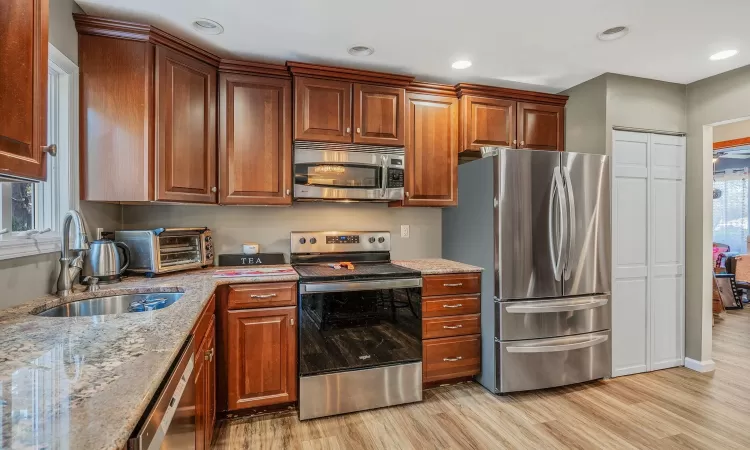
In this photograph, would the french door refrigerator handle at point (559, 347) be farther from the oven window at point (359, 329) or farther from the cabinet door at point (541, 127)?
the cabinet door at point (541, 127)

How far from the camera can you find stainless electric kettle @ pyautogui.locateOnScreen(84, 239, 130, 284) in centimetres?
189

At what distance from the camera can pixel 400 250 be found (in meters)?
3.22

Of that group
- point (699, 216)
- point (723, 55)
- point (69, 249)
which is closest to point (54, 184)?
point (69, 249)

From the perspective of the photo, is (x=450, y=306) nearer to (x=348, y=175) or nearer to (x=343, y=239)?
(x=343, y=239)

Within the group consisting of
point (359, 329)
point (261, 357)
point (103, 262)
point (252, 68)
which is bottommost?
point (261, 357)

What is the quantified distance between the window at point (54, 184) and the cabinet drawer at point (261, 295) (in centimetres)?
88

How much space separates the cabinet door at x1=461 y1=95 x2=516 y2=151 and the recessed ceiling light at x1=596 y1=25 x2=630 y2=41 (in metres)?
0.86

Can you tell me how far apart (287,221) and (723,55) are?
3.32m

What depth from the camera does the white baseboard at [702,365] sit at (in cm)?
300

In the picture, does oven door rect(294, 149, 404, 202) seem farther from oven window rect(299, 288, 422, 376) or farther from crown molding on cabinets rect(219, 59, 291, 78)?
oven window rect(299, 288, 422, 376)

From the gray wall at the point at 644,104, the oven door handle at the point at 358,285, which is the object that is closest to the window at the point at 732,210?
the gray wall at the point at 644,104

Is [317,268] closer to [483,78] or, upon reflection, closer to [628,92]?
[483,78]

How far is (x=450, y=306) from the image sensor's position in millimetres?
2639

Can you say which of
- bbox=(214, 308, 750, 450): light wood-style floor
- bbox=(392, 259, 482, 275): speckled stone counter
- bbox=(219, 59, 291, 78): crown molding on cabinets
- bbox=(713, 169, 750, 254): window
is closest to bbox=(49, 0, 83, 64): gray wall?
bbox=(219, 59, 291, 78): crown molding on cabinets
